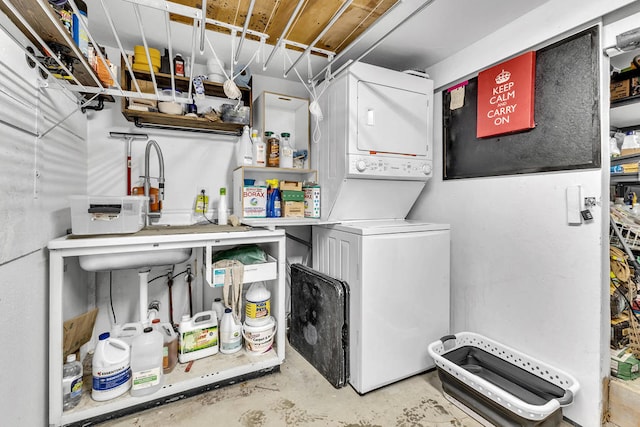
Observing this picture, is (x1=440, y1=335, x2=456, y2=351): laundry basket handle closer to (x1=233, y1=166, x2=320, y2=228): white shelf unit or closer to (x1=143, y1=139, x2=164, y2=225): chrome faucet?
(x1=233, y1=166, x2=320, y2=228): white shelf unit

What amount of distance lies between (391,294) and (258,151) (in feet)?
4.27

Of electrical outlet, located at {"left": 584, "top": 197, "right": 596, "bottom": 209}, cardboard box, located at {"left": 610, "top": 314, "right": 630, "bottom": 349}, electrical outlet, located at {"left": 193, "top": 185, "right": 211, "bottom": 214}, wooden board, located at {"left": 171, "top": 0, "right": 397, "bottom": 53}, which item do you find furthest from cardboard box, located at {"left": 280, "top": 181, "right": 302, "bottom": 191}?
cardboard box, located at {"left": 610, "top": 314, "right": 630, "bottom": 349}

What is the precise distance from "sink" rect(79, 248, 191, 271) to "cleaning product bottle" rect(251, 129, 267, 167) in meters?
0.77

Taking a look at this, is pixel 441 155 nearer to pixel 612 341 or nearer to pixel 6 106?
pixel 612 341

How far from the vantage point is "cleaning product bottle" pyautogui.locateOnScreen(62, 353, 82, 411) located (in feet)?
4.61

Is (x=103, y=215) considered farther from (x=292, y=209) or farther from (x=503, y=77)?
(x=503, y=77)

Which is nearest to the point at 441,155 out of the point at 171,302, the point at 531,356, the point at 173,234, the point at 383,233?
the point at 383,233

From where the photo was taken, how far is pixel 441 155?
221 centimetres

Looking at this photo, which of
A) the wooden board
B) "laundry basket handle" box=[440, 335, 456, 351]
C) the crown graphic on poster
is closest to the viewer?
the wooden board

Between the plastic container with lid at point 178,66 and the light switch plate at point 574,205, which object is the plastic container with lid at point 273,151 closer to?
the plastic container with lid at point 178,66

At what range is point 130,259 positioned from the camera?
1.52 m

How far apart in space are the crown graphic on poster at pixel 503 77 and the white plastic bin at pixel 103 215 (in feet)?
7.21

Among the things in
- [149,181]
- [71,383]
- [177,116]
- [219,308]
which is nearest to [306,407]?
[219,308]

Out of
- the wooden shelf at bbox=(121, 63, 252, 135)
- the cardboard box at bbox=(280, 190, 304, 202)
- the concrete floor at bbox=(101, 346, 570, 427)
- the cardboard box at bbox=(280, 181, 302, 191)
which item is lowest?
the concrete floor at bbox=(101, 346, 570, 427)
